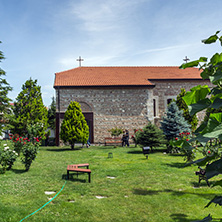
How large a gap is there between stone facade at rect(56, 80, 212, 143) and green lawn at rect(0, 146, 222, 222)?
38.6 feet

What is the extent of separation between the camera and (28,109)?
19625 mm

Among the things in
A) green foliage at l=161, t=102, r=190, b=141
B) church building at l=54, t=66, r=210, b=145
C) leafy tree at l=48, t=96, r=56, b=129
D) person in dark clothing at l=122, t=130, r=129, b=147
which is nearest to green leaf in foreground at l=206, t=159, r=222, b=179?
green foliage at l=161, t=102, r=190, b=141

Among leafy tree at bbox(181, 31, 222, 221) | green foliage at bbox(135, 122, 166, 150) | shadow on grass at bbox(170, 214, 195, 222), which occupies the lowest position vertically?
shadow on grass at bbox(170, 214, 195, 222)

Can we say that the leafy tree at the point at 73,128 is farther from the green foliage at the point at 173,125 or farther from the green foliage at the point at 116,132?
the green foliage at the point at 173,125

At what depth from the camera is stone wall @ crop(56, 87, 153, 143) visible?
72.3 ft

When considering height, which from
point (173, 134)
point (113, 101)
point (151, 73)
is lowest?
point (173, 134)

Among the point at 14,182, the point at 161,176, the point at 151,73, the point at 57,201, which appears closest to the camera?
the point at 57,201

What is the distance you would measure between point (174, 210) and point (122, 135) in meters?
16.4

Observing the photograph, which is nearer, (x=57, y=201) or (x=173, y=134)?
(x=57, y=201)

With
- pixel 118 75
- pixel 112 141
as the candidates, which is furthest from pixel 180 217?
pixel 118 75

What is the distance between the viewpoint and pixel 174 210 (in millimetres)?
5664

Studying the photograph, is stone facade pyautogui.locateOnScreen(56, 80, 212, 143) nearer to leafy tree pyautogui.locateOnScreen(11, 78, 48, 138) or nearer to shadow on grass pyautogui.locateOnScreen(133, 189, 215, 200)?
leafy tree pyautogui.locateOnScreen(11, 78, 48, 138)

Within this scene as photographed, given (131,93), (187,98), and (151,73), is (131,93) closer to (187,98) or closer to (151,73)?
(151,73)

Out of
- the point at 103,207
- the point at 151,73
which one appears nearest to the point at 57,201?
the point at 103,207
